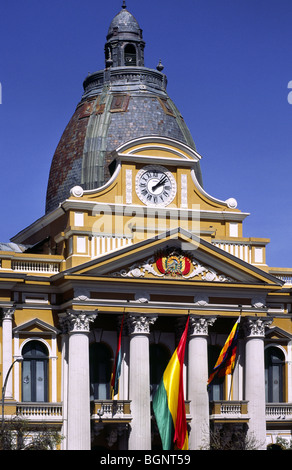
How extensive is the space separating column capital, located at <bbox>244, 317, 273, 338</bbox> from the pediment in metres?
10.6

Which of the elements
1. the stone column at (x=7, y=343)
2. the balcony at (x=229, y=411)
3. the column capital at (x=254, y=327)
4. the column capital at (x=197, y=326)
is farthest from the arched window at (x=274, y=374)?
the stone column at (x=7, y=343)

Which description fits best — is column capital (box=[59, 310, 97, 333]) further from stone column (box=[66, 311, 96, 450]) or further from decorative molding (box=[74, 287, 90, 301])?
decorative molding (box=[74, 287, 90, 301])

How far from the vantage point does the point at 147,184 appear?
76.3 meters

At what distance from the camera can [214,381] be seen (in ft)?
249

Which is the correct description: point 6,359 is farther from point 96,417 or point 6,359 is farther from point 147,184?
point 147,184

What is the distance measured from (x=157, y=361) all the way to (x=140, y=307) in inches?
162

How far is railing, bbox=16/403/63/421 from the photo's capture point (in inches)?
2785

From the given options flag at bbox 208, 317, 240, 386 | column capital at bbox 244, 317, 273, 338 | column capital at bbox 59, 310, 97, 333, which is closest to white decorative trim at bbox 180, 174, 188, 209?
column capital at bbox 244, 317, 273, 338

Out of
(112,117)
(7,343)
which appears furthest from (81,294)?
(112,117)

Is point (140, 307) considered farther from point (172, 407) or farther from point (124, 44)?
point (124, 44)
